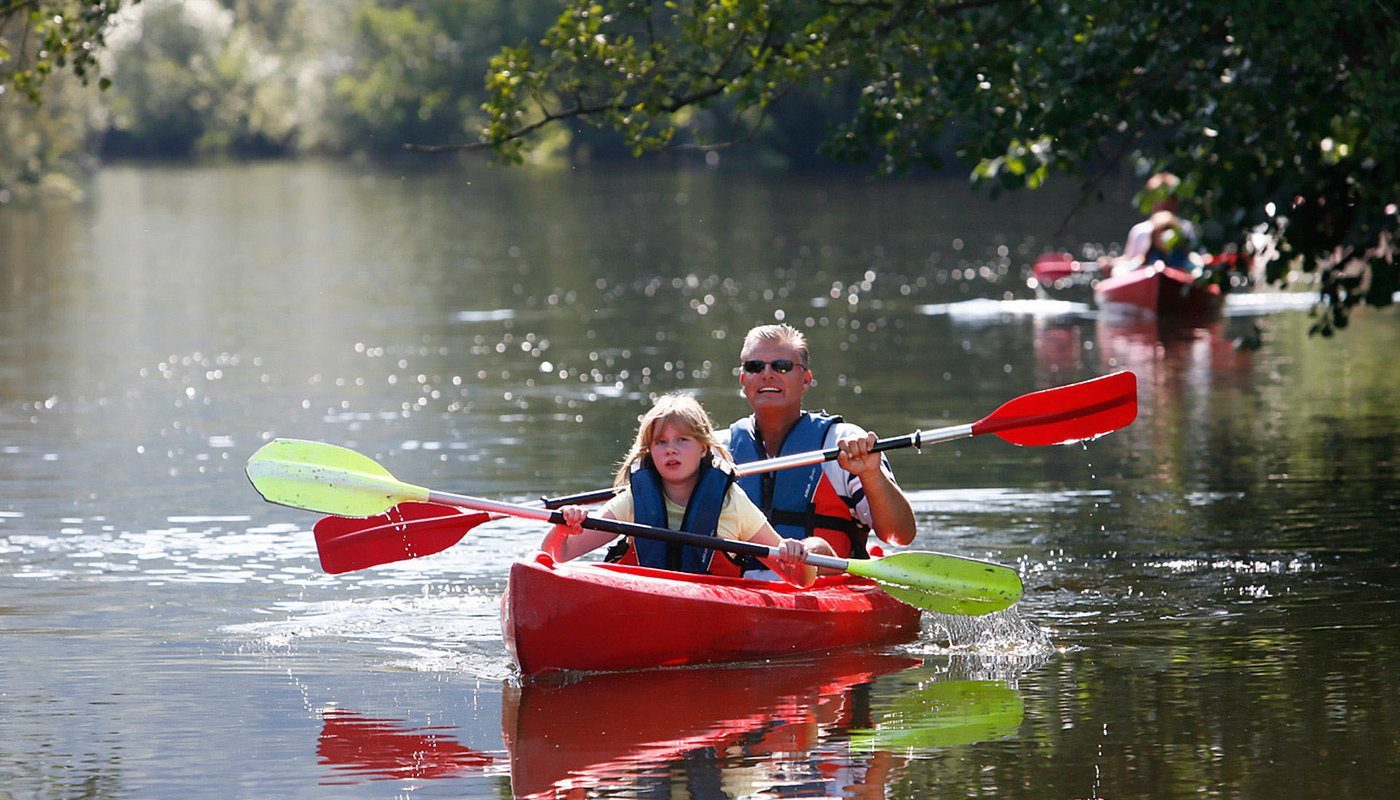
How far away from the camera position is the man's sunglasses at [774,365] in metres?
7.88

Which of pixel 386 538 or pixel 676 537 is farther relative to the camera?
pixel 386 538

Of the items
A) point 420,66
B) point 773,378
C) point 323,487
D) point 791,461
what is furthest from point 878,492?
point 420,66

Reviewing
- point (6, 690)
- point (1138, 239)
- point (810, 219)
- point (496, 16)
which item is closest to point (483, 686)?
point (6, 690)

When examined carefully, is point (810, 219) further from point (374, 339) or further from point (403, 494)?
point (403, 494)

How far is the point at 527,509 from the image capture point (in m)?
7.61

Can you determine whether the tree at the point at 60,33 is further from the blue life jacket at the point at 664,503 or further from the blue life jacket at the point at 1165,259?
the blue life jacket at the point at 1165,259

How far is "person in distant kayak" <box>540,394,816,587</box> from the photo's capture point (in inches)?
293

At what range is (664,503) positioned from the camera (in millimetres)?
7602

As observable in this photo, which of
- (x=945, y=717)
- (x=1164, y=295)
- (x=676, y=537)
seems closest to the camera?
(x=945, y=717)

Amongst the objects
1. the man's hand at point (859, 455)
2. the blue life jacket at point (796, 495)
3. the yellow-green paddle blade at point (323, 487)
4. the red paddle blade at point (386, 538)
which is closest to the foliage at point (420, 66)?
the red paddle blade at point (386, 538)

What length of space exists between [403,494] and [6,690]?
1572mm

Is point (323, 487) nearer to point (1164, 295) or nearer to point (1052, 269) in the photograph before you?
point (1164, 295)

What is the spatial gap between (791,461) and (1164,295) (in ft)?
43.4

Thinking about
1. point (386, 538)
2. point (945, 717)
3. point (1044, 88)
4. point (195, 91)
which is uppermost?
point (195, 91)
